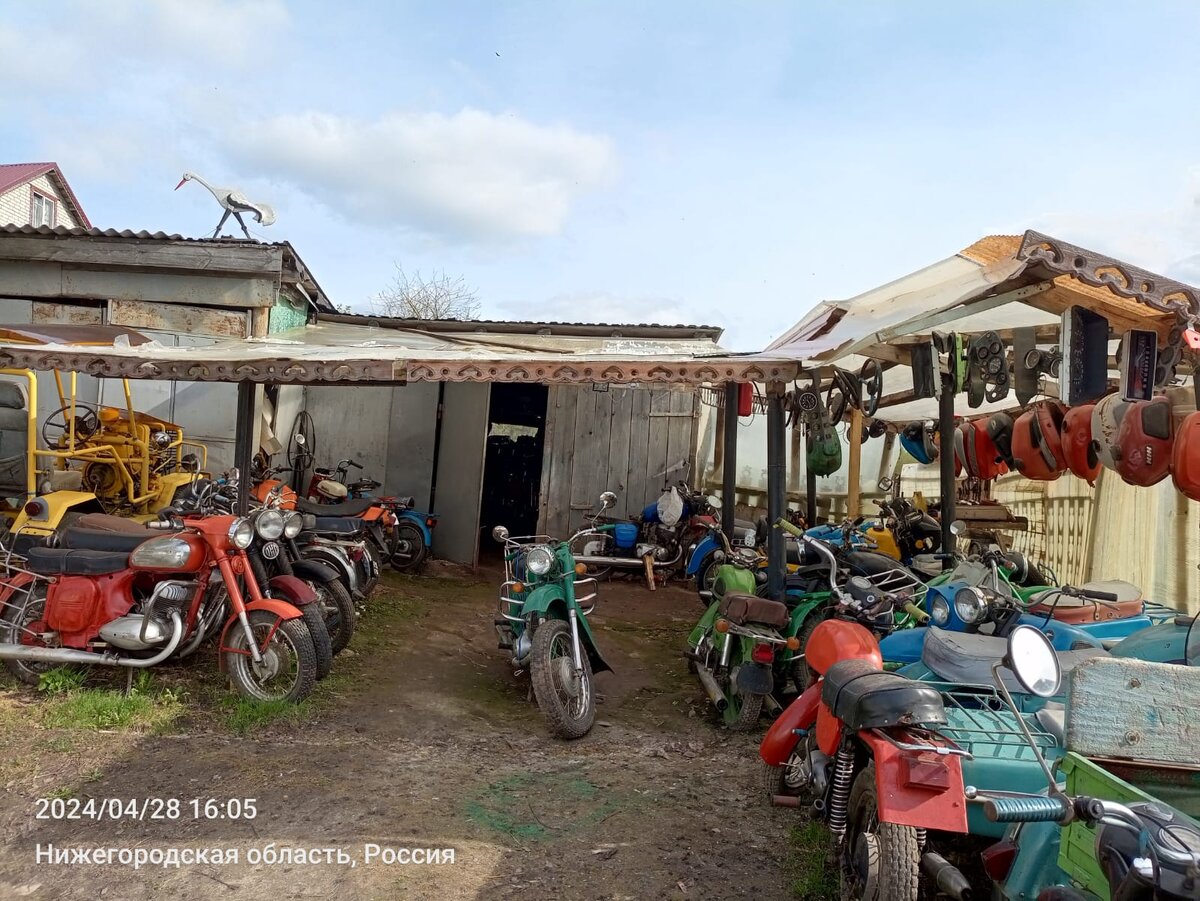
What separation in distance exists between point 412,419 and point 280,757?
6696 millimetres

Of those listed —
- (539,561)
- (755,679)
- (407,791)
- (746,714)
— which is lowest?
(407,791)

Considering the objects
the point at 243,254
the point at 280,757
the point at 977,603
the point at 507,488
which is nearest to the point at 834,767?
the point at 977,603

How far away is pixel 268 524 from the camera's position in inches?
182

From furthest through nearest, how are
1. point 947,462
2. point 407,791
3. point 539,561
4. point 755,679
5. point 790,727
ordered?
point 947,462
point 539,561
point 755,679
point 407,791
point 790,727

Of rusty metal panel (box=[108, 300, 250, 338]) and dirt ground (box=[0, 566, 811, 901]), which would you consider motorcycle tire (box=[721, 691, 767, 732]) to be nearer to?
dirt ground (box=[0, 566, 811, 901])

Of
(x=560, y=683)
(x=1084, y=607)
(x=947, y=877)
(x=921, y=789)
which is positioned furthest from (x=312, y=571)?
(x=1084, y=607)

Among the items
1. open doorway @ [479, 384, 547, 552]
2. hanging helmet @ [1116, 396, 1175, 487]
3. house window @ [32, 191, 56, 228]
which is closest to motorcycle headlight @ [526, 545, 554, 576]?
hanging helmet @ [1116, 396, 1175, 487]

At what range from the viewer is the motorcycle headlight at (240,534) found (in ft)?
14.6

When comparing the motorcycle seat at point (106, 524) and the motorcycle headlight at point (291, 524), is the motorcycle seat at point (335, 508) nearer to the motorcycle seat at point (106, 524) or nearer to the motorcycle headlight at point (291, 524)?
the motorcycle seat at point (106, 524)

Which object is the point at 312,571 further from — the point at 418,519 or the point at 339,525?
the point at 418,519

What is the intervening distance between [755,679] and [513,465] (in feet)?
27.8

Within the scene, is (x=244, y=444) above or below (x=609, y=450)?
below

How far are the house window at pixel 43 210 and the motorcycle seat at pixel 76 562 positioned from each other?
21109 millimetres

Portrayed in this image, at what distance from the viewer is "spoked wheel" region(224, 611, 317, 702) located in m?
4.45
